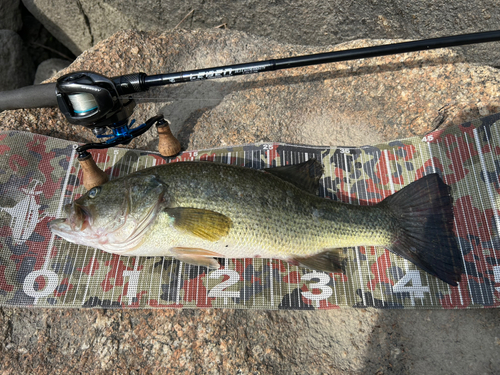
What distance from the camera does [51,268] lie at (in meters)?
3.10

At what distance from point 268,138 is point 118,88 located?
1719 mm

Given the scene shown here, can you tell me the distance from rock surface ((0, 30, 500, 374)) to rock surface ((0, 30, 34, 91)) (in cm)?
231

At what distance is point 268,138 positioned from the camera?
373cm

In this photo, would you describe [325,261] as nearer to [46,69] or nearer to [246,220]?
[246,220]

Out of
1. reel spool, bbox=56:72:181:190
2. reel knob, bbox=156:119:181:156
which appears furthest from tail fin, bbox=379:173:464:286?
reel spool, bbox=56:72:181:190

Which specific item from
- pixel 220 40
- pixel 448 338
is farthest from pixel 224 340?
pixel 220 40

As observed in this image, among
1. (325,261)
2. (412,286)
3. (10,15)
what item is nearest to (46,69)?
(10,15)

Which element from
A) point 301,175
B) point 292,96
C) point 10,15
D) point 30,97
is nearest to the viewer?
point 301,175

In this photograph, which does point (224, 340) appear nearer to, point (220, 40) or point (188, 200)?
point (188, 200)

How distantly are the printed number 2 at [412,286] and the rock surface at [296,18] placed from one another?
2.70m

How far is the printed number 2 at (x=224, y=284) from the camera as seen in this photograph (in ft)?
9.80

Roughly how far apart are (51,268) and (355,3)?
15.2 feet

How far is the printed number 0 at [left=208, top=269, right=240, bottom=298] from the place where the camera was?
2.99 metres

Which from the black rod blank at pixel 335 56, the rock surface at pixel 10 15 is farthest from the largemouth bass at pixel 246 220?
the rock surface at pixel 10 15
